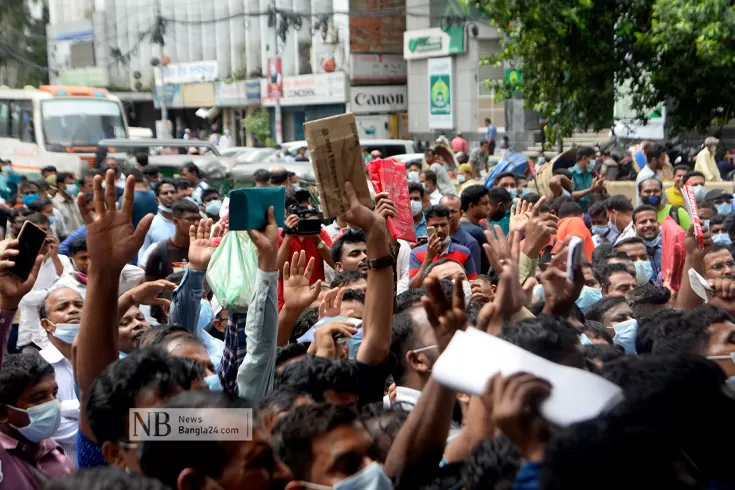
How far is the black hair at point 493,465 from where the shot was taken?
2441 mm

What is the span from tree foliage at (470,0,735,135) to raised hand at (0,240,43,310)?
394 inches

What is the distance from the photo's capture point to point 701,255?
570 cm

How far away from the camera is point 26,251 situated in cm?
375

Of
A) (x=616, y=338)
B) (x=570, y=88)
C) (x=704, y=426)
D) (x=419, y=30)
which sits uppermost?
(x=419, y=30)

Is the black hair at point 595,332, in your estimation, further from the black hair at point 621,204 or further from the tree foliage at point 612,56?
the tree foliage at point 612,56

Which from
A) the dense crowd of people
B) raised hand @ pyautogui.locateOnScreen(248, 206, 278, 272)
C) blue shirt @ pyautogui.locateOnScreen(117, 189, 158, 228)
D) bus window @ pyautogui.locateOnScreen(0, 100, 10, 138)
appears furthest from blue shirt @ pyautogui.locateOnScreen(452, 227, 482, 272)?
bus window @ pyautogui.locateOnScreen(0, 100, 10, 138)

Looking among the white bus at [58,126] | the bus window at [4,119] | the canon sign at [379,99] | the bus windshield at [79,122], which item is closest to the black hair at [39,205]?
the white bus at [58,126]

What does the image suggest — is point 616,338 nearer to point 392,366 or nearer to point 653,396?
point 392,366

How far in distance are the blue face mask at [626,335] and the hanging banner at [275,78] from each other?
33.3m

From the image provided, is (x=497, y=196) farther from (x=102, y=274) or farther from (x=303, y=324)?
(x=102, y=274)

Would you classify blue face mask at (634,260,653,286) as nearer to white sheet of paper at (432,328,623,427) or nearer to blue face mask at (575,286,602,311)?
blue face mask at (575,286,602,311)

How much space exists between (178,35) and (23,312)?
41.2 meters

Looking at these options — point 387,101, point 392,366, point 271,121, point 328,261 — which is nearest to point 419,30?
point 387,101

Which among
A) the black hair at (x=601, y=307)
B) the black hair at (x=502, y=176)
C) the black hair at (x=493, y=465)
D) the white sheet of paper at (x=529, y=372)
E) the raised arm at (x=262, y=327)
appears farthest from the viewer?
the black hair at (x=502, y=176)
